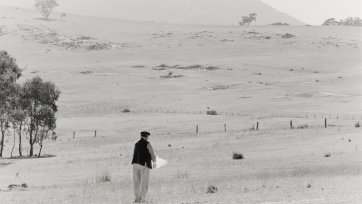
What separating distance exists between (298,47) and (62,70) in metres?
59.6

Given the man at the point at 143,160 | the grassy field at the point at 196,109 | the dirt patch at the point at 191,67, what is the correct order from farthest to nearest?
the dirt patch at the point at 191,67 → the grassy field at the point at 196,109 → the man at the point at 143,160

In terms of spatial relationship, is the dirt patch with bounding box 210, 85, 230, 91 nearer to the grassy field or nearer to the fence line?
the grassy field

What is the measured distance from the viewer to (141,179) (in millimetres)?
20391

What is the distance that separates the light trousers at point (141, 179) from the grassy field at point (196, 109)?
2.96ft

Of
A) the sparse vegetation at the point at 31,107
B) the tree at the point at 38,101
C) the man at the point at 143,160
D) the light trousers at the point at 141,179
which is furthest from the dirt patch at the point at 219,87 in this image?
the man at the point at 143,160

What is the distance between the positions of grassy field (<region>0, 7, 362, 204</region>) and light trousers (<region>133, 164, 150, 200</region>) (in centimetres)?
90

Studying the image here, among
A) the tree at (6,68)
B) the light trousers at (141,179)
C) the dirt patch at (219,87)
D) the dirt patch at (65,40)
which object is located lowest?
the dirt patch at (219,87)

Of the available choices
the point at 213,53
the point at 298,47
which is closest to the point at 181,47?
the point at 213,53

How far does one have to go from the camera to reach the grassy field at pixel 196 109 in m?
26.7

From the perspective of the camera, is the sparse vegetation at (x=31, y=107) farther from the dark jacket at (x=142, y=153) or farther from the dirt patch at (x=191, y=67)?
the dirt patch at (x=191, y=67)

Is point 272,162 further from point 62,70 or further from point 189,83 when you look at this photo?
point 62,70

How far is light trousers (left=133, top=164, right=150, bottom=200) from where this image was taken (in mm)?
20344

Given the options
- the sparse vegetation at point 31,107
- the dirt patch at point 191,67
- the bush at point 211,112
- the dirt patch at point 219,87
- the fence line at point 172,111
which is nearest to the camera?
the sparse vegetation at point 31,107

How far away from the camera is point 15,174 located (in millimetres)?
40031
